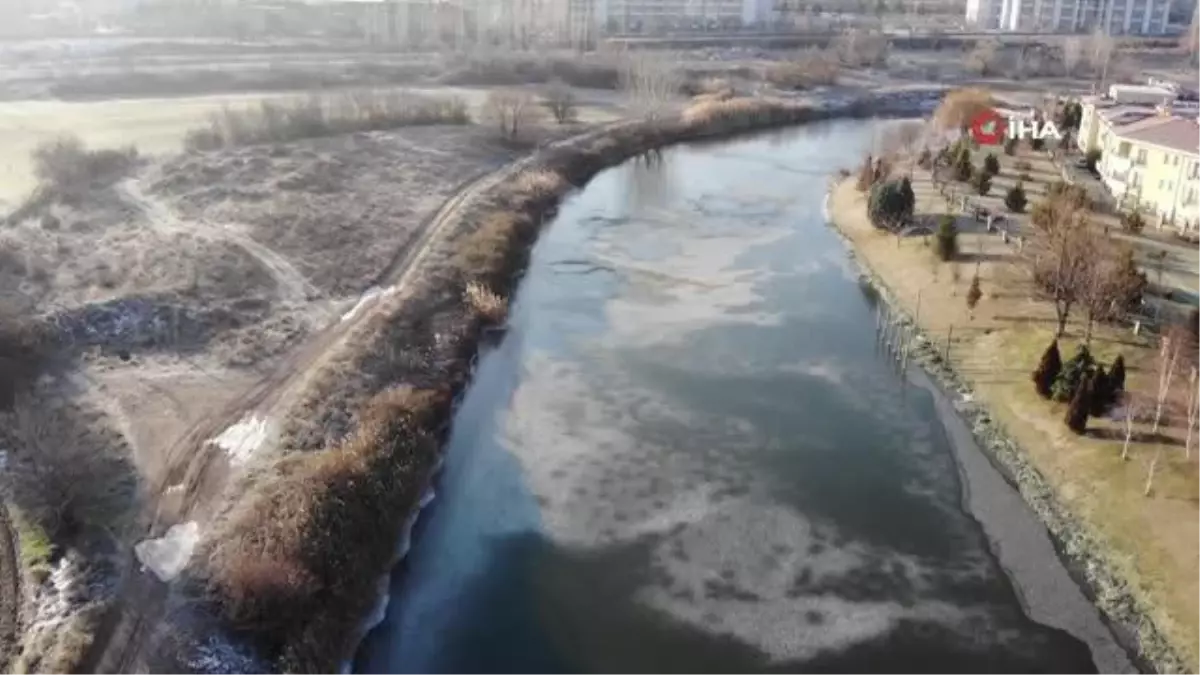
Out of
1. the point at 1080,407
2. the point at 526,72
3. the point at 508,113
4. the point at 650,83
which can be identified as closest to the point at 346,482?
the point at 1080,407

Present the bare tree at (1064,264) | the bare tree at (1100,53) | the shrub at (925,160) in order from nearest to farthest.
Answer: the bare tree at (1064,264)
the shrub at (925,160)
the bare tree at (1100,53)

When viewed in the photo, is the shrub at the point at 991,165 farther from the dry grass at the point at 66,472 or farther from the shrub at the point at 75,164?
the dry grass at the point at 66,472

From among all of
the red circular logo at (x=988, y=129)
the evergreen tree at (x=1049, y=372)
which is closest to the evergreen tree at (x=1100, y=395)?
the evergreen tree at (x=1049, y=372)

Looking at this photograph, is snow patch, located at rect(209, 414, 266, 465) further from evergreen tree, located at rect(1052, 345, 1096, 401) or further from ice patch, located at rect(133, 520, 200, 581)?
evergreen tree, located at rect(1052, 345, 1096, 401)

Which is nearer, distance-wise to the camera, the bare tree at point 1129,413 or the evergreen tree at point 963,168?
the bare tree at point 1129,413

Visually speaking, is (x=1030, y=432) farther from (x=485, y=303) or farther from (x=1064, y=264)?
(x=485, y=303)

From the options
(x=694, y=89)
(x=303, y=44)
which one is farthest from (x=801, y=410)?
(x=303, y=44)

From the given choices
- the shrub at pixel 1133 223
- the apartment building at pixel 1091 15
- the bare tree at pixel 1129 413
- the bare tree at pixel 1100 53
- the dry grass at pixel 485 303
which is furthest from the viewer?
the apartment building at pixel 1091 15

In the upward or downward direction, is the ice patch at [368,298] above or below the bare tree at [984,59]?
below

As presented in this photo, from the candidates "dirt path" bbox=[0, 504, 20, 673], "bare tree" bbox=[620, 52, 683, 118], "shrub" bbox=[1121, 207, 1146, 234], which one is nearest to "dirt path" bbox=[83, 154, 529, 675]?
→ "dirt path" bbox=[0, 504, 20, 673]
